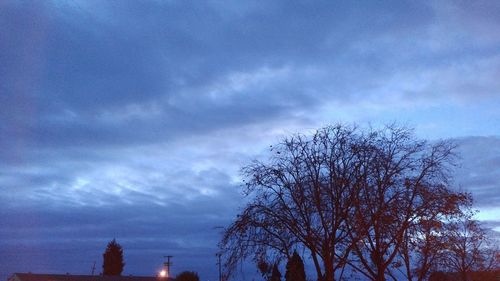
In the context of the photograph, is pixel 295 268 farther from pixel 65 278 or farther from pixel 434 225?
pixel 65 278

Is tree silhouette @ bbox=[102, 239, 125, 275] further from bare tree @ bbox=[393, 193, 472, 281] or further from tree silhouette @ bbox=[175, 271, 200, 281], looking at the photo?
bare tree @ bbox=[393, 193, 472, 281]

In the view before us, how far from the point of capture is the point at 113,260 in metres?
108

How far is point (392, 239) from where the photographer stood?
23.9m

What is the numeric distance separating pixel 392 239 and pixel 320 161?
15.3 ft

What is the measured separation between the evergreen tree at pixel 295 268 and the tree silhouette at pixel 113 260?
8463 cm

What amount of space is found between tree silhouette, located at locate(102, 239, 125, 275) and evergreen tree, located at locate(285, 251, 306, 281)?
278 feet

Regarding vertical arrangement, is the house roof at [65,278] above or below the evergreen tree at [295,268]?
above

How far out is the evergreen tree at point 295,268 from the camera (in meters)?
25.3

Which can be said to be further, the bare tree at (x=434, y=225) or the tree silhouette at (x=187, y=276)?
the tree silhouette at (x=187, y=276)

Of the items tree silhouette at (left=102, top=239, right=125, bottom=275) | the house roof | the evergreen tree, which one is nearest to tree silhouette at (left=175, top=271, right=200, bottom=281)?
the evergreen tree

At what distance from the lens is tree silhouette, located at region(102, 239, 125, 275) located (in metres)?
107

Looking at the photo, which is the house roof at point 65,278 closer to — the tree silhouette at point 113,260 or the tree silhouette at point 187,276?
the tree silhouette at point 113,260

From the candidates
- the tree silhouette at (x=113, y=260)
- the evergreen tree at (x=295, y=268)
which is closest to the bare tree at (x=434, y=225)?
the evergreen tree at (x=295, y=268)

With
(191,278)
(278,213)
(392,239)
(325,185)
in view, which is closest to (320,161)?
(325,185)
